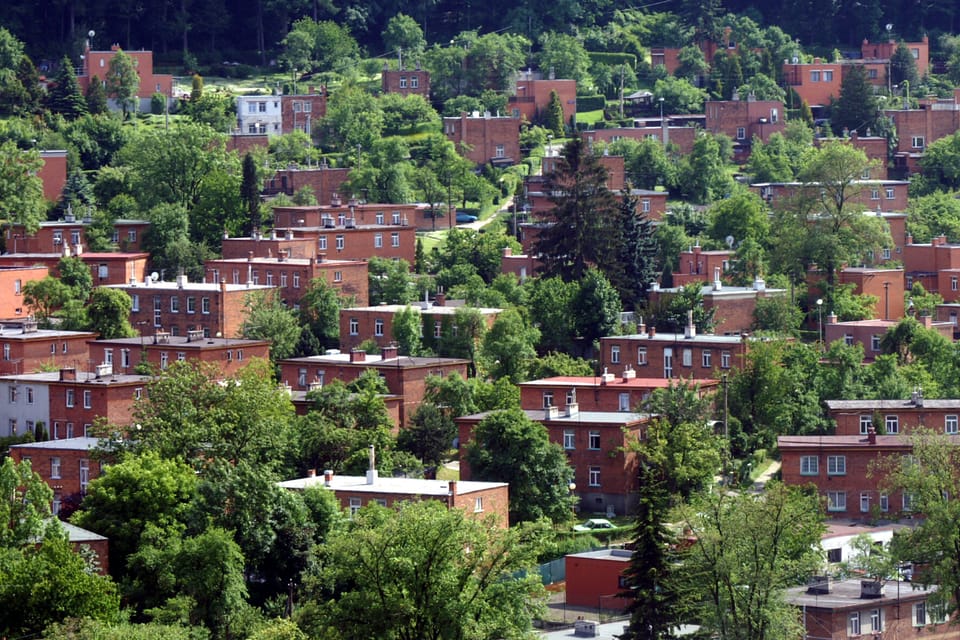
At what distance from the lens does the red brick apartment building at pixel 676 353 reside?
77.2m

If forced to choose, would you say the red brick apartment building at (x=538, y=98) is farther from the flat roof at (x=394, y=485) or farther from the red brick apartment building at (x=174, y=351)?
the flat roof at (x=394, y=485)

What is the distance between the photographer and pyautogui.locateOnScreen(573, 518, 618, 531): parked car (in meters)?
66.3

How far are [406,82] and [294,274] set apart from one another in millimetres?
34645

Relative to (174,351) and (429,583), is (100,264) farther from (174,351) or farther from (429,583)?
(429,583)

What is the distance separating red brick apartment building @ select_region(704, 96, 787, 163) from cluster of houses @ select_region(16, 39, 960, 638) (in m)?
0.09

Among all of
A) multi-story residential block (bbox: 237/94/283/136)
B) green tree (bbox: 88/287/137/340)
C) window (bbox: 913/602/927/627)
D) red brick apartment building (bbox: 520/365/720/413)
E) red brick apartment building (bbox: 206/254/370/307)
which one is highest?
multi-story residential block (bbox: 237/94/283/136)

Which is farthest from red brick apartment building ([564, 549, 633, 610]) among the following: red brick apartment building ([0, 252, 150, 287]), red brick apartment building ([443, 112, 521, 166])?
red brick apartment building ([443, 112, 521, 166])

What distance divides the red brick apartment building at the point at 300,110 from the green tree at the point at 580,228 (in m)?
27.0

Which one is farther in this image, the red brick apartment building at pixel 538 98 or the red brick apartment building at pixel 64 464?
the red brick apartment building at pixel 538 98

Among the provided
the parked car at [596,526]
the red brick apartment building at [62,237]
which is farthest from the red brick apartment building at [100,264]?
the parked car at [596,526]

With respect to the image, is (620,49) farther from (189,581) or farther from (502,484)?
(189,581)

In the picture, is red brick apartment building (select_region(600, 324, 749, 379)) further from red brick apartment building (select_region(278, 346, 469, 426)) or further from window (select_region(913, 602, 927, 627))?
window (select_region(913, 602, 927, 627))

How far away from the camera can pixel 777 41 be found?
128m

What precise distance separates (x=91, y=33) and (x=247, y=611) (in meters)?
69.4
